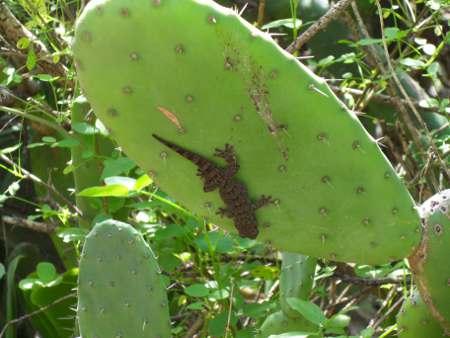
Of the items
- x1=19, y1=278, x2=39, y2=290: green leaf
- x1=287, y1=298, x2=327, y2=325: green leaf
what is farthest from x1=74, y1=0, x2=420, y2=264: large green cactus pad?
x1=19, y1=278, x2=39, y2=290: green leaf

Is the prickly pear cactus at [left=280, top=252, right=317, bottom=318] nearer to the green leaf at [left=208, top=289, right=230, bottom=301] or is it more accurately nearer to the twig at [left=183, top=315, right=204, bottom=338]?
the green leaf at [left=208, top=289, right=230, bottom=301]

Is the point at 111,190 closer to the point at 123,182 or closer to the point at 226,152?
the point at 123,182

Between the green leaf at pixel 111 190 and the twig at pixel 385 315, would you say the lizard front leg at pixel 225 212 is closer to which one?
the green leaf at pixel 111 190

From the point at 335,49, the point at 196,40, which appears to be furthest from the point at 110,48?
the point at 335,49

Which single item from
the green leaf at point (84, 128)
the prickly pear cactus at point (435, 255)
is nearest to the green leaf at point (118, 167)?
the green leaf at point (84, 128)

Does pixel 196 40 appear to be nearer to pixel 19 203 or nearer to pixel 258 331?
pixel 258 331

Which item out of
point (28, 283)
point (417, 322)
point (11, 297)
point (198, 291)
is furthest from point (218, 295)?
point (11, 297)
